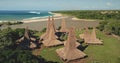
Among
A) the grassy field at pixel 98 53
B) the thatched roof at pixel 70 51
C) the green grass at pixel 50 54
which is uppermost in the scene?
the thatched roof at pixel 70 51

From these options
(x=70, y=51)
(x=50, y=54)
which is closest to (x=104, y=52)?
(x=70, y=51)

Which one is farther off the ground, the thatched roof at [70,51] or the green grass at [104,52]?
the thatched roof at [70,51]

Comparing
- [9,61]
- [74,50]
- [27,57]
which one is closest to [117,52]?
[74,50]

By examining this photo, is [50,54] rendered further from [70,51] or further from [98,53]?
[98,53]

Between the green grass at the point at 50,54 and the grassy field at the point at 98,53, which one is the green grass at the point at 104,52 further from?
the green grass at the point at 50,54

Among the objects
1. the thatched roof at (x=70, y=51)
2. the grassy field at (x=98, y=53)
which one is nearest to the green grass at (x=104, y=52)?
the grassy field at (x=98, y=53)

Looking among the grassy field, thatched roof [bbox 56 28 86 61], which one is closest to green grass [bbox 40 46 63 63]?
the grassy field

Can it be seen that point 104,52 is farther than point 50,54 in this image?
Yes

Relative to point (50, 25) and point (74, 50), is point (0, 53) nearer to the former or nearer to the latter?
point (74, 50)

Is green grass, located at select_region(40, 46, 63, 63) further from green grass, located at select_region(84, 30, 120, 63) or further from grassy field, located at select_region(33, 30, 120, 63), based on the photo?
green grass, located at select_region(84, 30, 120, 63)

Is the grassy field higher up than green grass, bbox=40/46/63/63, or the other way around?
the grassy field

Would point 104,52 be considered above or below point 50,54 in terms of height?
above
